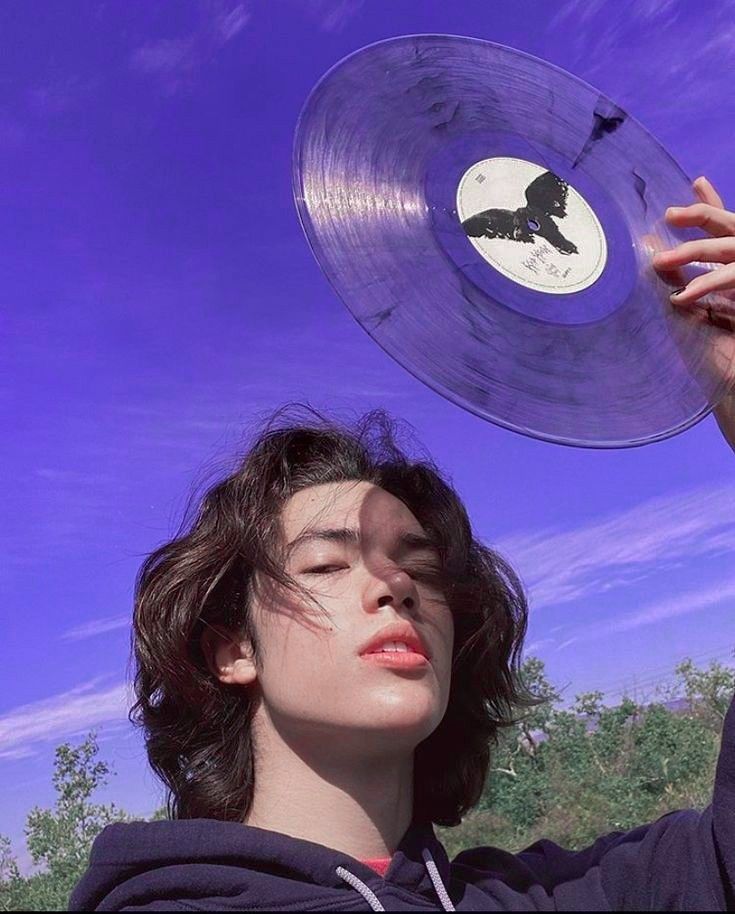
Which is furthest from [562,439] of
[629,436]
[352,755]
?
[352,755]

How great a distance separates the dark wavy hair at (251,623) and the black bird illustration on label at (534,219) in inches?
17.1

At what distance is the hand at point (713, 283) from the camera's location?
97cm

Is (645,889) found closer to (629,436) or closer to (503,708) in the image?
(503,708)

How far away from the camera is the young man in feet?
2.96

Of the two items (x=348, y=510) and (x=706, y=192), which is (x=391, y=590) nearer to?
(x=348, y=510)

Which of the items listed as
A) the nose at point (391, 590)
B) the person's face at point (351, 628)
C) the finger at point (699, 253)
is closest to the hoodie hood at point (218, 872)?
the person's face at point (351, 628)

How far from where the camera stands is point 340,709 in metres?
0.91

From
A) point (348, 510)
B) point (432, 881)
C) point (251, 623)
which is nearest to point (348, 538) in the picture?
point (348, 510)

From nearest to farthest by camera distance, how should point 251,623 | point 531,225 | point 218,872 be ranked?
point 218,872
point 531,225
point 251,623

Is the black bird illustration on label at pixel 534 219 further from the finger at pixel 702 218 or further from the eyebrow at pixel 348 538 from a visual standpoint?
Answer: the eyebrow at pixel 348 538

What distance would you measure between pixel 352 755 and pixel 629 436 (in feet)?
1.52

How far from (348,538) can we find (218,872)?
40 centimetres

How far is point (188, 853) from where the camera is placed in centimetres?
89

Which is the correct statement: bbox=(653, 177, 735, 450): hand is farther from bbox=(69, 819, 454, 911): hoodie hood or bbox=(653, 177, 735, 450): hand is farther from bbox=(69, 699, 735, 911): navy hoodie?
bbox=(69, 819, 454, 911): hoodie hood
